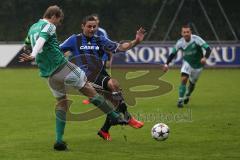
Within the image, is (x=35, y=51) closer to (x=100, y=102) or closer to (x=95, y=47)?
(x=100, y=102)

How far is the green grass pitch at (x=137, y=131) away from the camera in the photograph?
9641mm

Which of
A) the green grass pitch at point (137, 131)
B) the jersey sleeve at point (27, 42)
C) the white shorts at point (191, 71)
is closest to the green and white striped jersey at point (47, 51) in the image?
the jersey sleeve at point (27, 42)

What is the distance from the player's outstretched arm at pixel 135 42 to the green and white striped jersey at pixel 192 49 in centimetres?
681

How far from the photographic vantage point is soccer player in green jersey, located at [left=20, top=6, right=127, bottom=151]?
955 cm

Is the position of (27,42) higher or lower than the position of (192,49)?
lower

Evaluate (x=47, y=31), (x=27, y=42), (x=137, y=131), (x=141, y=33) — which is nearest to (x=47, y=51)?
(x=47, y=31)

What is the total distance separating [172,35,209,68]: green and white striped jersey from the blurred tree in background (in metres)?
19.3

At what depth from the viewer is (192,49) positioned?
1831 cm

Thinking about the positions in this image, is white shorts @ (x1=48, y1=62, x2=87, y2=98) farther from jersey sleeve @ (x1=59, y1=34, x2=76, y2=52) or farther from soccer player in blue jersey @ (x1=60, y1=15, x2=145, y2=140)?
jersey sleeve @ (x1=59, y1=34, x2=76, y2=52)

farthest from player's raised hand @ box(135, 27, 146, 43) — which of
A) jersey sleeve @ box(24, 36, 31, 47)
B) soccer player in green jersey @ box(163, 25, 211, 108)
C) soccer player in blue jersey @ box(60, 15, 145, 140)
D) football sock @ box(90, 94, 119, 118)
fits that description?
soccer player in green jersey @ box(163, 25, 211, 108)

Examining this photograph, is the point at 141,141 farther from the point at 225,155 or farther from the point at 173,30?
the point at 173,30

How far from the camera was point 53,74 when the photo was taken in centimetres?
988

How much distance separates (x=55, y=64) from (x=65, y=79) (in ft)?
1.08

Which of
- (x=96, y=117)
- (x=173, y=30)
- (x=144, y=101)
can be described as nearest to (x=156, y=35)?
(x=173, y=30)
